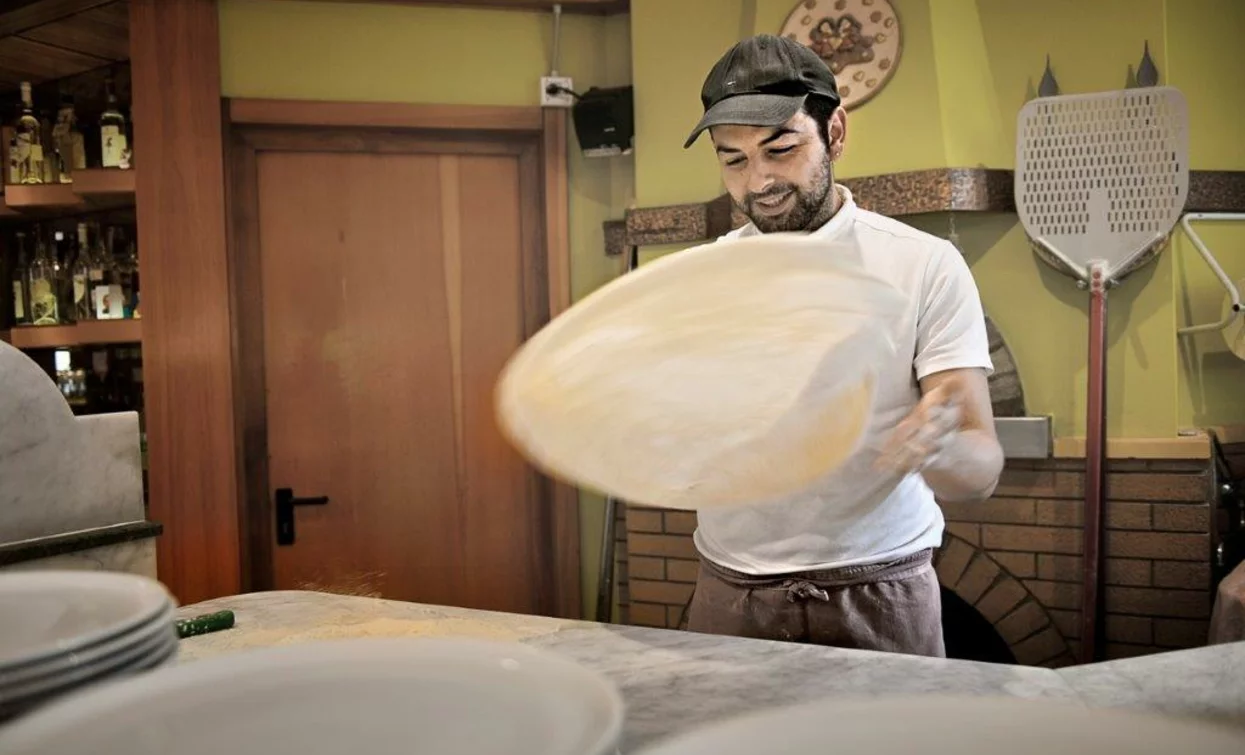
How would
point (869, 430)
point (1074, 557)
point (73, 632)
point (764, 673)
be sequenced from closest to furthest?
point (73, 632)
point (764, 673)
point (869, 430)
point (1074, 557)

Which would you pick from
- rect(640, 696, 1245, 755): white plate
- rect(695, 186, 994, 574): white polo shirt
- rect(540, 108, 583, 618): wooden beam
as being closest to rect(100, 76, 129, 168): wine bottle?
rect(540, 108, 583, 618): wooden beam

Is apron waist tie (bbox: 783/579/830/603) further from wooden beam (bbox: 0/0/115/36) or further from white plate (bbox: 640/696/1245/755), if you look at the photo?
wooden beam (bbox: 0/0/115/36)

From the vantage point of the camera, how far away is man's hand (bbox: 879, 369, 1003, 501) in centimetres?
102

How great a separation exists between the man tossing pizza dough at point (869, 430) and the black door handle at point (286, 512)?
1979 mm

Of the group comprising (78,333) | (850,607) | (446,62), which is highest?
(446,62)

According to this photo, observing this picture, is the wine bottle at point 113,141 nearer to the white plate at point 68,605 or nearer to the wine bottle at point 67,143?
the wine bottle at point 67,143

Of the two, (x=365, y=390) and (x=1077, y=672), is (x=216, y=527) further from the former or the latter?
(x=1077, y=672)

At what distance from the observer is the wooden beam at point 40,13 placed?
9.60ft

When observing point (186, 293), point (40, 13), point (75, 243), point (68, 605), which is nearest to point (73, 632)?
point (68, 605)

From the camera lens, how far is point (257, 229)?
3084 mm

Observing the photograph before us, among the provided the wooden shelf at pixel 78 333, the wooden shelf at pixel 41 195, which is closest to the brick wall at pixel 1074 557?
the wooden shelf at pixel 78 333

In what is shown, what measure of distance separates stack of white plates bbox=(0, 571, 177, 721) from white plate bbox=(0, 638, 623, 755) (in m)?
0.03

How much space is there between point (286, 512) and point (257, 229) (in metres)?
0.92

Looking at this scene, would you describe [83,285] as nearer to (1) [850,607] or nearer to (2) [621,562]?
(2) [621,562]
